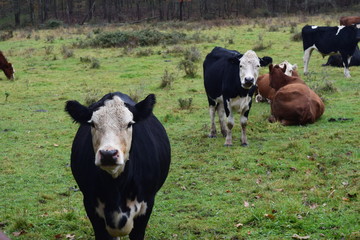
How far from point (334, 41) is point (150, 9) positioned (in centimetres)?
5581

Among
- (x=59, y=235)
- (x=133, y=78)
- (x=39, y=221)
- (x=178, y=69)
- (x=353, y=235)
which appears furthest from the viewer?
(x=178, y=69)

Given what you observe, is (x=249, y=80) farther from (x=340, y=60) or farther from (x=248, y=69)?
(x=340, y=60)

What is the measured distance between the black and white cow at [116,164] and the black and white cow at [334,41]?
547 inches

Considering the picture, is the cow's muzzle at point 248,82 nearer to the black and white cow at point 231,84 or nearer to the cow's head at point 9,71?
the black and white cow at point 231,84

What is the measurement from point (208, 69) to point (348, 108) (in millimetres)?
4075

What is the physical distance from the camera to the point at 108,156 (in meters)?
3.80

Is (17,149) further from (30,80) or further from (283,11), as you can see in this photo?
(283,11)

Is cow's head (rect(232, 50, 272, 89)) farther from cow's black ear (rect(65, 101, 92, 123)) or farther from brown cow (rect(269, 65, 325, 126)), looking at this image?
cow's black ear (rect(65, 101, 92, 123))

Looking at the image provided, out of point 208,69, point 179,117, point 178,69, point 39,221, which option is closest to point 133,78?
point 178,69

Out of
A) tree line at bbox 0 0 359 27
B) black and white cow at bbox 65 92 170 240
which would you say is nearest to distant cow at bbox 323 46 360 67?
black and white cow at bbox 65 92 170 240

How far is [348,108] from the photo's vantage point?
496 inches

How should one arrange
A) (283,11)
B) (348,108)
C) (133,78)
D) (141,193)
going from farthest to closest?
(283,11)
(133,78)
(348,108)
(141,193)

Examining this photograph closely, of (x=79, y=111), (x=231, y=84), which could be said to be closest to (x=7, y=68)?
(x=231, y=84)

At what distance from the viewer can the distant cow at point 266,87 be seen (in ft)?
Result: 44.4
